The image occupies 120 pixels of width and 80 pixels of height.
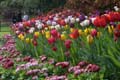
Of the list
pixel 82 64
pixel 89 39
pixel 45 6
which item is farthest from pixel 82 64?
pixel 45 6

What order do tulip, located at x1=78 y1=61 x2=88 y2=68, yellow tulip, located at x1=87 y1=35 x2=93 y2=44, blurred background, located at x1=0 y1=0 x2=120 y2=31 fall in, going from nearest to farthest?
tulip, located at x1=78 y1=61 x2=88 y2=68
yellow tulip, located at x1=87 y1=35 x2=93 y2=44
blurred background, located at x1=0 y1=0 x2=120 y2=31

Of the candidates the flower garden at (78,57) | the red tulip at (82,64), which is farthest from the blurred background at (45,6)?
the red tulip at (82,64)

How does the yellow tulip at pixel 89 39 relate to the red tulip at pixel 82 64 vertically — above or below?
above

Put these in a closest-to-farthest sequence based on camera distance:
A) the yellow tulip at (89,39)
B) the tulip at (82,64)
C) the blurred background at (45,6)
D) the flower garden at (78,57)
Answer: the flower garden at (78,57), the tulip at (82,64), the yellow tulip at (89,39), the blurred background at (45,6)

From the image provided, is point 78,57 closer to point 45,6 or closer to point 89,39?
point 89,39

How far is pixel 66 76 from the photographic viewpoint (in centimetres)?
584

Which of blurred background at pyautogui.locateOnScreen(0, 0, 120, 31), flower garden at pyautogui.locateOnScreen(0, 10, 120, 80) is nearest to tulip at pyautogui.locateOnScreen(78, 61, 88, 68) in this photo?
flower garden at pyautogui.locateOnScreen(0, 10, 120, 80)

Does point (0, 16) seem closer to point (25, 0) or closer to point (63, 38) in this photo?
point (25, 0)

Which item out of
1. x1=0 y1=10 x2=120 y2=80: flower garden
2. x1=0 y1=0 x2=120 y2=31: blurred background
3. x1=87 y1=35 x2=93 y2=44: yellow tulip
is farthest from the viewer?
x1=0 y1=0 x2=120 y2=31: blurred background

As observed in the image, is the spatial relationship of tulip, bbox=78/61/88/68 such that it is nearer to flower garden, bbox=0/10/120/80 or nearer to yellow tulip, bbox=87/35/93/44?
flower garden, bbox=0/10/120/80

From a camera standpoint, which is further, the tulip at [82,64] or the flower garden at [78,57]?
the tulip at [82,64]

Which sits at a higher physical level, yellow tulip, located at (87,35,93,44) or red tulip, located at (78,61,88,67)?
yellow tulip, located at (87,35,93,44)

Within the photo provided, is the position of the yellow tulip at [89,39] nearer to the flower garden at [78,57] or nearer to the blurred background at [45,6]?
the flower garden at [78,57]

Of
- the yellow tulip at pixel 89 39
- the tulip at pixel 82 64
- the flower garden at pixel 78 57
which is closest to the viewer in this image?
the flower garden at pixel 78 57
